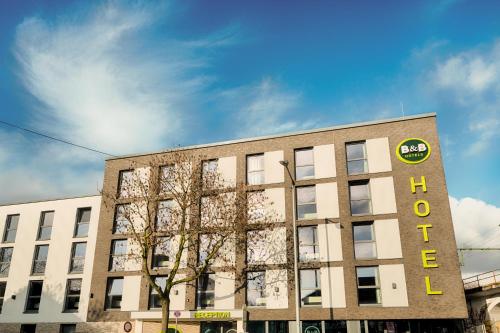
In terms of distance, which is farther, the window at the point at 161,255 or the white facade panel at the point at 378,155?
the window at the point at 161,255

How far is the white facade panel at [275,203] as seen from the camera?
30.2 metres

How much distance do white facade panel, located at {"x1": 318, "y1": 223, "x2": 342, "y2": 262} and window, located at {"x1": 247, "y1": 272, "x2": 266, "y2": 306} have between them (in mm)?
4162

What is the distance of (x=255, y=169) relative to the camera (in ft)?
107

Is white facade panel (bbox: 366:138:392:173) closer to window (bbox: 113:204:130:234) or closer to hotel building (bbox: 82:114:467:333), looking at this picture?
hotel building (bbox: 82:114:467:333)

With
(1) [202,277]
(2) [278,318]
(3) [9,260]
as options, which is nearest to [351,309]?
(2) [278,318]

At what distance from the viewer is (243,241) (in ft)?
97.2

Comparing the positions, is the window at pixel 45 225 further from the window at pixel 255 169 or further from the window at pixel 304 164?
the window at pixel 304 164

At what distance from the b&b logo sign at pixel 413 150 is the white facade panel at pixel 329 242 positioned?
629 cm

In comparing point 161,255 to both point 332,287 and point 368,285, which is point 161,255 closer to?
point 332,287

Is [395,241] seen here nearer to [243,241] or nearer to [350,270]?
[350,270]

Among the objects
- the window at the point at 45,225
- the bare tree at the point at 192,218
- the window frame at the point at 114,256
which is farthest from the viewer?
the window at the point at 45,225

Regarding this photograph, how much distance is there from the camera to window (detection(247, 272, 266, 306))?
94.6 feet

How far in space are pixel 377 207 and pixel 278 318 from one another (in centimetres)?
952

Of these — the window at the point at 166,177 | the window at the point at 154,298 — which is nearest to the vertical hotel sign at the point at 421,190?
the window at the point at 166,177
